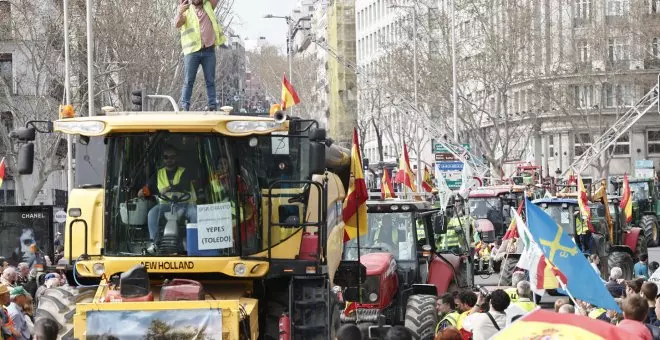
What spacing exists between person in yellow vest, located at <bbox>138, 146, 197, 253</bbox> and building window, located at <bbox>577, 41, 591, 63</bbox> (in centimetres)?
5732

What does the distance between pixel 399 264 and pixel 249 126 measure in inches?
320

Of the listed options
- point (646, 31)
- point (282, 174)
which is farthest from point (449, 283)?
point (646, 31)

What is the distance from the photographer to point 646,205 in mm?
48844

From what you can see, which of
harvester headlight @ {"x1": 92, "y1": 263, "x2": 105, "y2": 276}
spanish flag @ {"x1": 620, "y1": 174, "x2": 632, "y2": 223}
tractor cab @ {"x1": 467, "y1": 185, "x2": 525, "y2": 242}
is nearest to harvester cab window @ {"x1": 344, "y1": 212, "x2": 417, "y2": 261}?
harvester headlight @ {"x1": 92, "y1": 263, "x2": 105, "y2": 276}

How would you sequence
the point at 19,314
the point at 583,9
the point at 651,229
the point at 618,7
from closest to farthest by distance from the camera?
the point at 19,314
the point at 651,229
the point at 618,7
the point at 583,9

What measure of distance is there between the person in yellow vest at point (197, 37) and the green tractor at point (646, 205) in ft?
Answer: 96.4

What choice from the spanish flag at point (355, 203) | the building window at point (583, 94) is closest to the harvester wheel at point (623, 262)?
the spanish flag at point (355, 203)

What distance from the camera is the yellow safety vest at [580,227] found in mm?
31936

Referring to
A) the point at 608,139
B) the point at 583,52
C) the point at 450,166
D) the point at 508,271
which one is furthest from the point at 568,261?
the point at 583,52

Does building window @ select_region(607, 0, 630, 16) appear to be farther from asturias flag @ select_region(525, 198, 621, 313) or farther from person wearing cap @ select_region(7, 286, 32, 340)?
asturias flag @ select_region(525, 198, 621, 313)

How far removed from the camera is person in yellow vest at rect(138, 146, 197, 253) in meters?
13.5

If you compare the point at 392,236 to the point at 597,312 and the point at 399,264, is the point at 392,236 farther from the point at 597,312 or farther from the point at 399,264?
the point at 597,312

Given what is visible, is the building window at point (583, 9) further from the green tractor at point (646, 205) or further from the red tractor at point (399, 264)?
the red tractor at point (399, 264)

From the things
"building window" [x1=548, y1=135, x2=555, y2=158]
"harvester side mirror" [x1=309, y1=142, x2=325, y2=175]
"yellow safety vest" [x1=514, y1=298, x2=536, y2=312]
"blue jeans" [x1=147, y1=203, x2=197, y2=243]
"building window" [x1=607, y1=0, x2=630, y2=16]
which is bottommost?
"yellow safety vest" [x1=514, y1=298, x2=536, y2=312]
